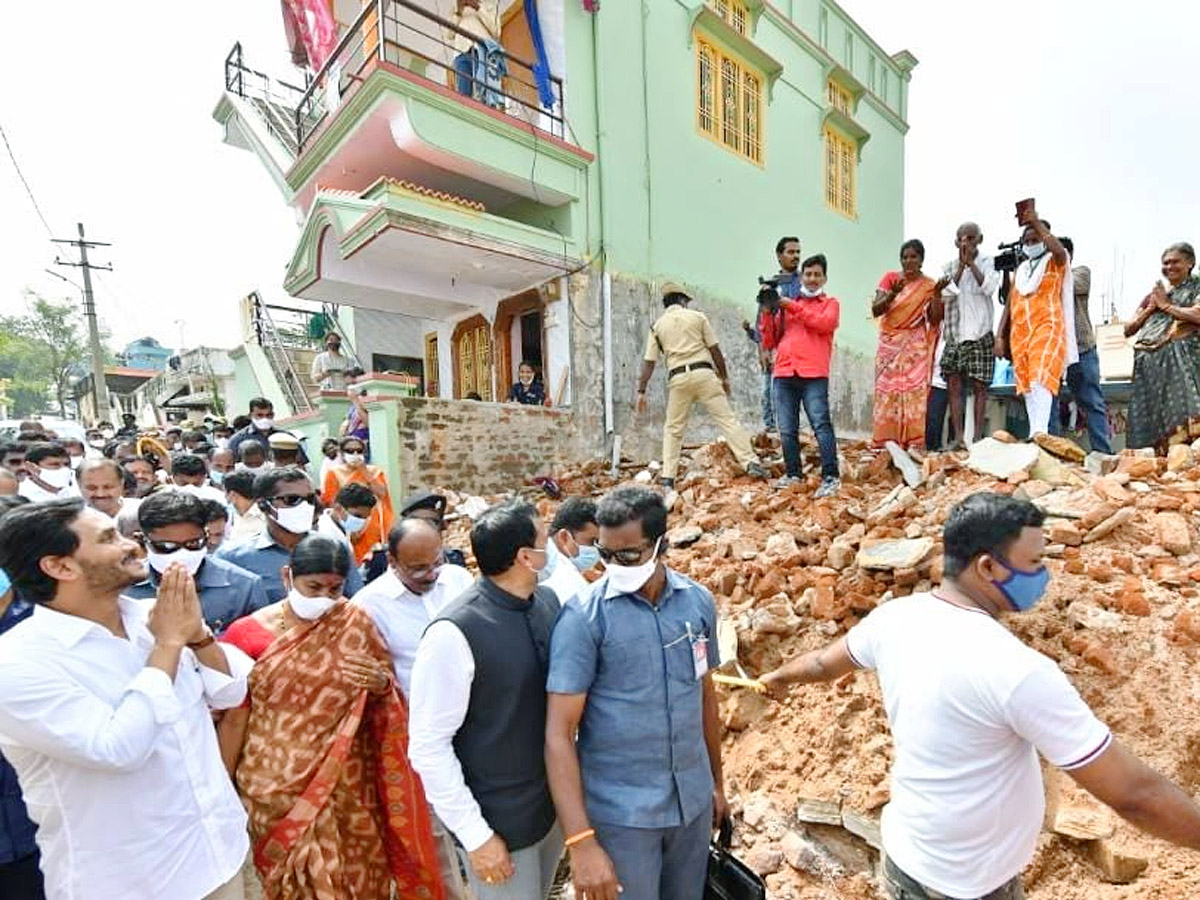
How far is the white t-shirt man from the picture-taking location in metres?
1.31

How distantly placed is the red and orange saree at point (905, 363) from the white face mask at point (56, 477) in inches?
254

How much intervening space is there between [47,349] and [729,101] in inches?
1457

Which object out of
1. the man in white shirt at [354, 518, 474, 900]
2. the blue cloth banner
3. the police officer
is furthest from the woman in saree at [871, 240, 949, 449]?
the blue cloth banner

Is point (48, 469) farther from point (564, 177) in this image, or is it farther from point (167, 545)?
point (564, 177)

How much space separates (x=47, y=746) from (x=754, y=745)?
281 centimetres

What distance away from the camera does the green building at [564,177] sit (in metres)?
7.95

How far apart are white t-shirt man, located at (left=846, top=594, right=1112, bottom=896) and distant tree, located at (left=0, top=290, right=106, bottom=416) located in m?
39.4

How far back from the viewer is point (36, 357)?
32.2m

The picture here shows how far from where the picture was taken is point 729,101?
10906mm

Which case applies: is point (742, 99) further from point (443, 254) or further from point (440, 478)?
point (440, 478)

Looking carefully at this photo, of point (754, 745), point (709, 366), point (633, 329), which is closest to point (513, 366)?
point (633, 329)

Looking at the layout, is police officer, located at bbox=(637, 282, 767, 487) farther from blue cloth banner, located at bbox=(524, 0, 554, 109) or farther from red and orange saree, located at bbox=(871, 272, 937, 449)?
blue cloth banner, located at bbox=(524, 0, 554, 109)

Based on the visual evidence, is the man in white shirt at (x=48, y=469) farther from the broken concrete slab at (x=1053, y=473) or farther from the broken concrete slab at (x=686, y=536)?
the broken concrete slab at (x=1053, y=473)

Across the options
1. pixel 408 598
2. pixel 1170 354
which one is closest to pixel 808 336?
pixel 1170 354
